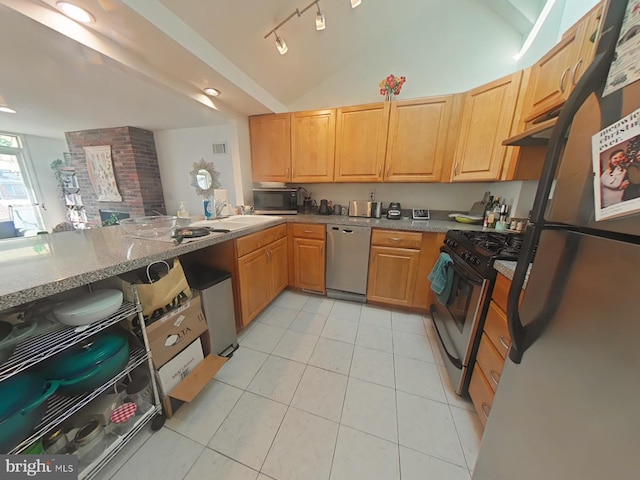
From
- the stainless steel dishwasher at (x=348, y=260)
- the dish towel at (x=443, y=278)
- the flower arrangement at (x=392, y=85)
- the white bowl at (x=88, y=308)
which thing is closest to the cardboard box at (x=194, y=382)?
the white bowl at (x=88, y=308)

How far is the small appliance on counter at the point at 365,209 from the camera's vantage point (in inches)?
98.6

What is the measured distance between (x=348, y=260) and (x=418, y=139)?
1.41m

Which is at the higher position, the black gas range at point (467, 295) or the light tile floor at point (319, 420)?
the black gas range at point (467, 295)

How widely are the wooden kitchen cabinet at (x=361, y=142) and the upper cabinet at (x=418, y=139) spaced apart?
0.09 meters

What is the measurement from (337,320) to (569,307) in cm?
174

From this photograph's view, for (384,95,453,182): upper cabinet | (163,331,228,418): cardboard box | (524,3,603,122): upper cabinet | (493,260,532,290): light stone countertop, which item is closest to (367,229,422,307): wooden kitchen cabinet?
(384,95,453,182): upper cabinet

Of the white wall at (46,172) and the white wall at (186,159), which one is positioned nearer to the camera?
the white wall at (186,159)

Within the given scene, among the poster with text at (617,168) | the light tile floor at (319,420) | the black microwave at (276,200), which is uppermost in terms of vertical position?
the poster with text at (617,168)

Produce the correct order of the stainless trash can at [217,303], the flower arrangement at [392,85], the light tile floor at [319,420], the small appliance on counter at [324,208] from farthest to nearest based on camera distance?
the small appliance on counter at [324,208]
the flower arrangement at [392,85]
the stainless trash can at [217,303]
the light tile floor at [319,420]

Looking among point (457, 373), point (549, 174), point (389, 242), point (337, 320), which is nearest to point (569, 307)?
point (549, 174)

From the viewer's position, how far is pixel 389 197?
8.59ft

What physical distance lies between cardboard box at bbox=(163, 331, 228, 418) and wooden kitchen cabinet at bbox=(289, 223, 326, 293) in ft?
3.94

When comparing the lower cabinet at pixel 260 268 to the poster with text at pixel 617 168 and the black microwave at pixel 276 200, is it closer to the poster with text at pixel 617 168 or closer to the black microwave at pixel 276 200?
the black microwave at pixel 276 200

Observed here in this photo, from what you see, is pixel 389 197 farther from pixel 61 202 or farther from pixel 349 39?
pixel 61 202
